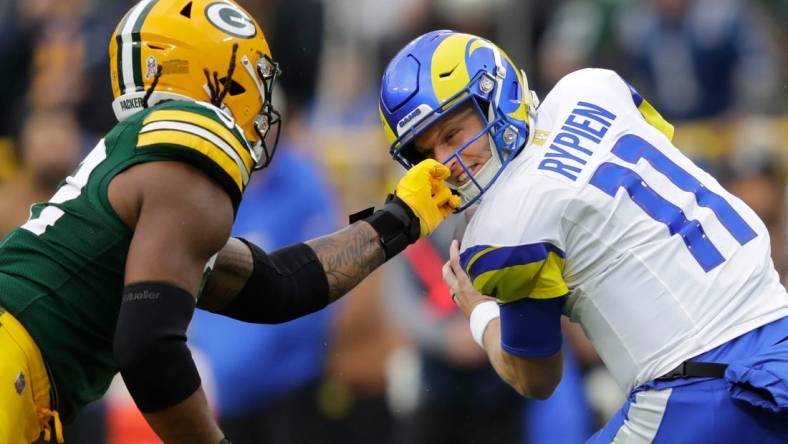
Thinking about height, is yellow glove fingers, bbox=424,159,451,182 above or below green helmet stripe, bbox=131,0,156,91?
below

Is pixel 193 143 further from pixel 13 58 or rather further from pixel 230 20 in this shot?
pixel 13 58

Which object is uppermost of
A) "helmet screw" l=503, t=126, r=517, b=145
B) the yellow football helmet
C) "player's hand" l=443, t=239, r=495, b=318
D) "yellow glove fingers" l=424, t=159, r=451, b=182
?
the yellow football helmet

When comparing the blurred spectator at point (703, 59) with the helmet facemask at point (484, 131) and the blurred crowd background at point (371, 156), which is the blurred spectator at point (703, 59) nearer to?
the blurred crowd background at point (371, 156)

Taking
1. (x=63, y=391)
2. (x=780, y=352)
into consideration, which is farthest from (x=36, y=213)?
(x=780, y=352)

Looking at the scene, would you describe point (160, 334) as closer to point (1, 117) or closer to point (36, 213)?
point (36, 213)

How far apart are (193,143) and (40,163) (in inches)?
174

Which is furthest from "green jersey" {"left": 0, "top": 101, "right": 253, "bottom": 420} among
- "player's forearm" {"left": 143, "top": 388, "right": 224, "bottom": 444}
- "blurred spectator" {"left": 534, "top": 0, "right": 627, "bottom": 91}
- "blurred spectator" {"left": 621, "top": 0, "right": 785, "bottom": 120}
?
"blurred spectator" {"left": 621, "top": 0, "right": 785, "bottom": 120}

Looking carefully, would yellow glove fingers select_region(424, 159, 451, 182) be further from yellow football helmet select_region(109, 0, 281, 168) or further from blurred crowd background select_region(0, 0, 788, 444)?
blurred crowd background select_region(0, 0, 788, 444)

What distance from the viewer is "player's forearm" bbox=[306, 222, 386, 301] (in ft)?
14.1

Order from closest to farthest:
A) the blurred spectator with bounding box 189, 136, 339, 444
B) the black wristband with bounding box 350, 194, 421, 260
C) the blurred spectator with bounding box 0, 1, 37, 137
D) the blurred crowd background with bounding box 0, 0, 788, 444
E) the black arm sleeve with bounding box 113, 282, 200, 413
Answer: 1. the black arm sleeve with bounding box 113, 282, 200, 413
2. the black wristband with bounding box 350, 194, 421, 260
3. the blurred crowd background with bounding box 0, 0, 788, 444
4. the blurred spectator with bounding box 189, 136, 339, 444
5. the blurred spectator with bounding box 0, 1, 37, 137

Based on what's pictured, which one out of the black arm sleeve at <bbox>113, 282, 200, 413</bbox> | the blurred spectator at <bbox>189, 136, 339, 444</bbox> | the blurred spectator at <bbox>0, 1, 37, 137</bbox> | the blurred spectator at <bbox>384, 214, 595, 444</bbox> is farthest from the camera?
the blurred spectator at <bbox>0, 1, 37, 137</bbox>

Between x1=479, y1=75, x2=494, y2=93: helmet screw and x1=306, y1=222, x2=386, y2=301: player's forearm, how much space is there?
69 centimetres

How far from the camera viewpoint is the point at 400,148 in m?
3.96

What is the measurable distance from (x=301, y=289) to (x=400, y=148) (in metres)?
0.67
